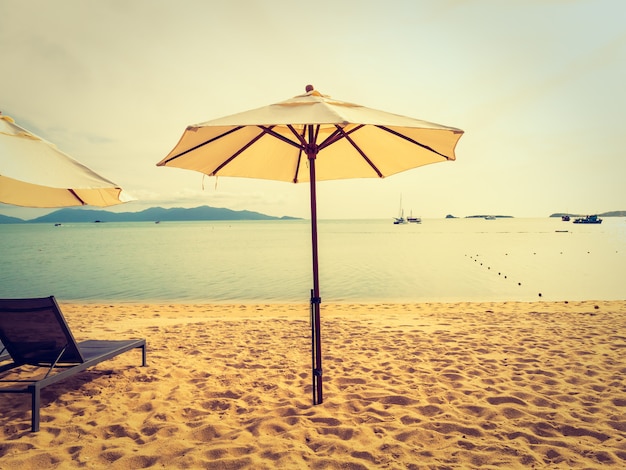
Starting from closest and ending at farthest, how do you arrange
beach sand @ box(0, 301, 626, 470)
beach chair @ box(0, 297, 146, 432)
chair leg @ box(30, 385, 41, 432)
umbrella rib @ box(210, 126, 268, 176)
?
beach sand @ box(0, 301, 626, 470)
chair leg @ box(30, 385, 41, 432)
beach chair @ box(0, 297, 146, 432)
umbrella rib @ box(210, 126, 268, 176)

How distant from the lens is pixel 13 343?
381cm

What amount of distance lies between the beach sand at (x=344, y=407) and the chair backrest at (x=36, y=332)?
19.3 inches

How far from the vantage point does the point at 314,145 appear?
3742 mm

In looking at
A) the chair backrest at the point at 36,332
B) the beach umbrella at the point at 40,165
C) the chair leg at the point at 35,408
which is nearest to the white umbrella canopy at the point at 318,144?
the beach umbrella at the point at 40,165

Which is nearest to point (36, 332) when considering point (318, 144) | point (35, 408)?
point (35, 408)

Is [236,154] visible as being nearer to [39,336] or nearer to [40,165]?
[40,165]

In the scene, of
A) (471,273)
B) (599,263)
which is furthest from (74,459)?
(599,263)

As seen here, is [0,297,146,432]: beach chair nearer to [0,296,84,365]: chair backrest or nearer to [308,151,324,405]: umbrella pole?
[0,296,84,365]: chair backrest

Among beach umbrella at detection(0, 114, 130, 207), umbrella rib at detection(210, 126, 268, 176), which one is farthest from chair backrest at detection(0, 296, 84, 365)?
umbrella rib at detection(210, 126, 268, 176)

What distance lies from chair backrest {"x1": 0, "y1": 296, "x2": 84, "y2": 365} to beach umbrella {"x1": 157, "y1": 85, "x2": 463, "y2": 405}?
1.74 metres

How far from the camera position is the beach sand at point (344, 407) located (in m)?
2.94

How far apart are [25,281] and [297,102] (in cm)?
2543

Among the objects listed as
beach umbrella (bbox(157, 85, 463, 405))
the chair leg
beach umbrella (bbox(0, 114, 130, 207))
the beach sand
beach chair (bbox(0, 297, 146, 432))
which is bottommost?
the beach sand

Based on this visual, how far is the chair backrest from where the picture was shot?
11.8 feet
